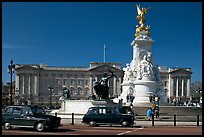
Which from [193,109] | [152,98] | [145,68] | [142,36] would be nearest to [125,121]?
[193,109]

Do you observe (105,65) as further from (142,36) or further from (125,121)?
(125,121)

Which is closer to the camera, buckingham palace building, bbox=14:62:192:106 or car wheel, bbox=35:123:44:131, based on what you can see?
car wheel, bbox=35:123:44:131

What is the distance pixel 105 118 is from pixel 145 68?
97.6 ft

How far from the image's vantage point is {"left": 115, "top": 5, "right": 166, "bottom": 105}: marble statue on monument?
53438mm

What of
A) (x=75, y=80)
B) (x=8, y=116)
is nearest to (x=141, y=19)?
(x=8, y=116)

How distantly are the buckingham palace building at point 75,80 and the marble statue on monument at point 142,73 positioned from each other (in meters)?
94.1

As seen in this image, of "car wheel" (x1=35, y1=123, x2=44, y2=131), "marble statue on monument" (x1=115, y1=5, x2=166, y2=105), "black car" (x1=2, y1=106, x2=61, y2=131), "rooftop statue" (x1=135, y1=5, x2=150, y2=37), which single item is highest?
"rooftop statue" (x1=135, y1=5, x2=150, y2=37)

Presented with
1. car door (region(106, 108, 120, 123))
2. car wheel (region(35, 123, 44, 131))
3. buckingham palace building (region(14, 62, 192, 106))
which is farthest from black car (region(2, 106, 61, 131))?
buckingham palace building (region(14, 62, 192, 106))

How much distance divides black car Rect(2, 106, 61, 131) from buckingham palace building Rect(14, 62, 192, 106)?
130 metres

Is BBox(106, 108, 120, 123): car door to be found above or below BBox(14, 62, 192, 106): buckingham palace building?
below

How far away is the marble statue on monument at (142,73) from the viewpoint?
5344cm

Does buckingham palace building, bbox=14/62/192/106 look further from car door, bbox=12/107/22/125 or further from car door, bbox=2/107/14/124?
car door, bbox=12/107/22/125

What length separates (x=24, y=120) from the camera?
21328 mm

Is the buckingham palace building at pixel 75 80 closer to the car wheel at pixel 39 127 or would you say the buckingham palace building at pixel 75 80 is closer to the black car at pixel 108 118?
the black car at pixel 108 118
